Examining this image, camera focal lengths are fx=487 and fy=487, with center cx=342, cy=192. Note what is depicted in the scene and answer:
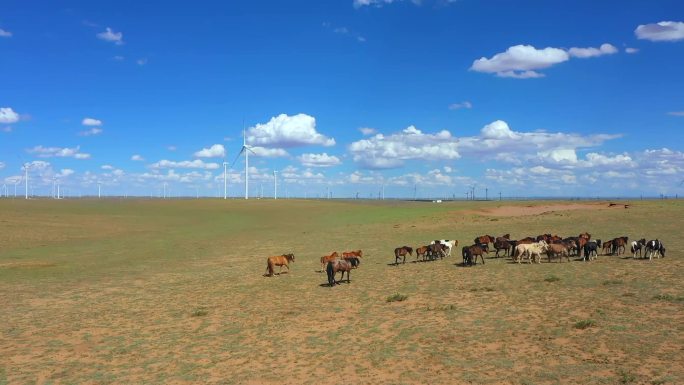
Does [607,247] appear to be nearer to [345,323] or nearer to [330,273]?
[330,273]

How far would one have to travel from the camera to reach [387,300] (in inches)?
748

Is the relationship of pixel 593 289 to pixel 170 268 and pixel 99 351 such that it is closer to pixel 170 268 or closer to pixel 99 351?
pixel 99 351

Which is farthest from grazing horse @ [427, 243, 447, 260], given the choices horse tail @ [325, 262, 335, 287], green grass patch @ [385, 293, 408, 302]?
green grass patch @ [385, 293, 408, 302]

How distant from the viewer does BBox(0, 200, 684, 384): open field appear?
12047 millimetres

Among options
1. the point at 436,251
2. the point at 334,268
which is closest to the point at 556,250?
the point at 436,251

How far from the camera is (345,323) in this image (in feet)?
53.3

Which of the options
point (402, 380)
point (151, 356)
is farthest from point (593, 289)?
point (151, 356)

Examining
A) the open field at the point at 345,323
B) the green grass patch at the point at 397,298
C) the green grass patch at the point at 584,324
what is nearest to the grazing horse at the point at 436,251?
the open field at the point at 345,323

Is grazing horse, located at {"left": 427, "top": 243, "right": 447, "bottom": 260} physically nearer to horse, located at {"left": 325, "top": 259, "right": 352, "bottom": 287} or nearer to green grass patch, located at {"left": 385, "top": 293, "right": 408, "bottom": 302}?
horse, located at {"left": 325, "top": 259, "right": 352, "bottom": 287}

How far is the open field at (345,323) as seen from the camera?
39.5 feet

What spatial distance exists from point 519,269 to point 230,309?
14.3 meters

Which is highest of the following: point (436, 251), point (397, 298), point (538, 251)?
point (538, 251)

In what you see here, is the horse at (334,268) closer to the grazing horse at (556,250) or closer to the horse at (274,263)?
the horse at (274,263)

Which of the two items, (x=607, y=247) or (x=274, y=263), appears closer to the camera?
(x=274, y=263)
